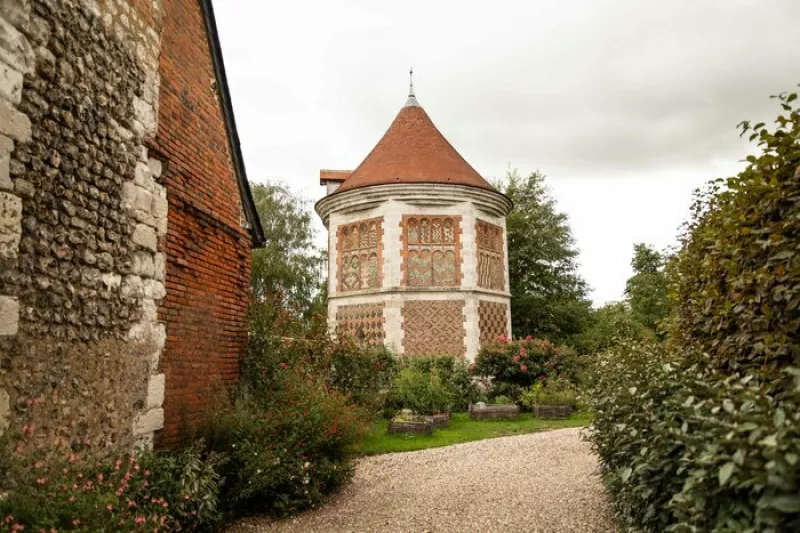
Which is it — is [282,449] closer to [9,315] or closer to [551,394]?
[9,315]

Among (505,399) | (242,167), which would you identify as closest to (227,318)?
(242,167)

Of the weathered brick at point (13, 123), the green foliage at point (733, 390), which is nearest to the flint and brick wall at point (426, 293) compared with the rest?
the green foliage at point (733, 390)

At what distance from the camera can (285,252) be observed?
30516mm

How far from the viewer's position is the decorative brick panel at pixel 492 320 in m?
17.7

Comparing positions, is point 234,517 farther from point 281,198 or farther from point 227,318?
point 281,198

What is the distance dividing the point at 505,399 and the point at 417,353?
3568 millimetres

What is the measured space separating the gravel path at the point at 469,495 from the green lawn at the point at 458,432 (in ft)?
1.55

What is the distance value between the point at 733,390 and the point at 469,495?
4517mm

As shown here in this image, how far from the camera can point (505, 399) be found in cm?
1441

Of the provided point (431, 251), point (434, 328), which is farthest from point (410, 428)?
point (431, 251)

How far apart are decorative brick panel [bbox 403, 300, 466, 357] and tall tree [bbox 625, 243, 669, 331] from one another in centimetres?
1188


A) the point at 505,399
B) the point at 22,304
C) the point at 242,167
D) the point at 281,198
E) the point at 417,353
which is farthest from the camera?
the point at 281,198

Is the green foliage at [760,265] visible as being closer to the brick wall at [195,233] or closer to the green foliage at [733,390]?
the green foliage at [733,390]

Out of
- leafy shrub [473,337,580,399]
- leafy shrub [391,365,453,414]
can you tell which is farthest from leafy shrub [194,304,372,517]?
leafy shrub [473,337,580,399]
